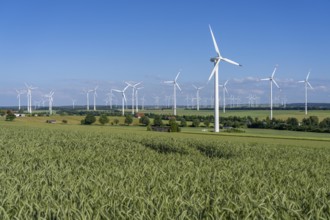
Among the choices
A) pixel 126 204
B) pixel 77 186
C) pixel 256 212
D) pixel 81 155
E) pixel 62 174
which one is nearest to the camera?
pixel 256 212

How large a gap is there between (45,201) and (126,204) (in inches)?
69.1

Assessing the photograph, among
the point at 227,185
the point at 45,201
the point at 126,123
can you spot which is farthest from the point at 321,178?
the point at 126,123

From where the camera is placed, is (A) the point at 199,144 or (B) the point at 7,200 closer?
(B) the point at 7,200

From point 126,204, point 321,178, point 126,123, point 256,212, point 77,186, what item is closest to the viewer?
point 256,212

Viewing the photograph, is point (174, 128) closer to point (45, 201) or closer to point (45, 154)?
point (45, 154)

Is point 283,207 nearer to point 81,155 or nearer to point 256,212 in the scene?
point 256,212

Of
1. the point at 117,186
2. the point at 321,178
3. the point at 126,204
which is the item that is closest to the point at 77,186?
the point at 117,186

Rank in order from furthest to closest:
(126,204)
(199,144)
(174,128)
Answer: (174,128)
(199,144)
(126,204)

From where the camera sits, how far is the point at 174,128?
77688mm

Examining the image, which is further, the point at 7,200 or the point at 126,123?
the point at 126,123

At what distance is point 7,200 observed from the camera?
874 cm

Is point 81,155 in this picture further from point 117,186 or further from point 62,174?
point 117,186

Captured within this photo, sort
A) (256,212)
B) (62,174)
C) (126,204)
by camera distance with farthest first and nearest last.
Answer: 1. (62,174)
2. (126,204)
3. (256,212)

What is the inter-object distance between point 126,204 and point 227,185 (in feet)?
12.7
